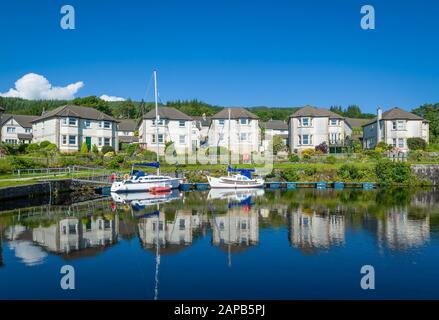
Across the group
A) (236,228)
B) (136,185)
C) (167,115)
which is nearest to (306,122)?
(167,115)

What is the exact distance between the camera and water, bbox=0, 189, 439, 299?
12711mm

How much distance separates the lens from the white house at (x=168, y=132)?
2625 inches

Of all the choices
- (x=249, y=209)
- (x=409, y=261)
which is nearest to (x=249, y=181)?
(x=249, y=209)

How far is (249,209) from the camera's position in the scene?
30.2 m

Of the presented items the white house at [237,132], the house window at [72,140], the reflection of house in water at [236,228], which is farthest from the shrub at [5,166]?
the white house at [237,132]

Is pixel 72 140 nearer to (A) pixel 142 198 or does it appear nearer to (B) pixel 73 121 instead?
(B) pixel 73 121

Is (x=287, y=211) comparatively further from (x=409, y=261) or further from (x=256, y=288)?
(x=256, y=288)

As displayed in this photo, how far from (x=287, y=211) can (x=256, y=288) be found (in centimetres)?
1655

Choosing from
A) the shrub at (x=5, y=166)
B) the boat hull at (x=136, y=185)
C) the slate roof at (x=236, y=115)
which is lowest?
the boat hull at (x=136, y=185)

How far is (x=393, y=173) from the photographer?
5009cm

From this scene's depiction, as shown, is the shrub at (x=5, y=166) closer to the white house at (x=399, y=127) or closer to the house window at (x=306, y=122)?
the house window at (x=306, y=122)

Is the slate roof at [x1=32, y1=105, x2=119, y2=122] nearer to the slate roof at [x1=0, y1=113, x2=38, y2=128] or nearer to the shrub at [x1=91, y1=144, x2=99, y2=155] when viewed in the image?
the shrub at [x1=91, y1=144, x2=99, y2=155]

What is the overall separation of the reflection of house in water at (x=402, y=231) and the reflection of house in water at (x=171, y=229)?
32.3 feet

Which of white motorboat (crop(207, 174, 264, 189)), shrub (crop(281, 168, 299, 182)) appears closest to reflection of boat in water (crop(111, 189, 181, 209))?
white motorboat (crop(207, 174, 264, 189))
